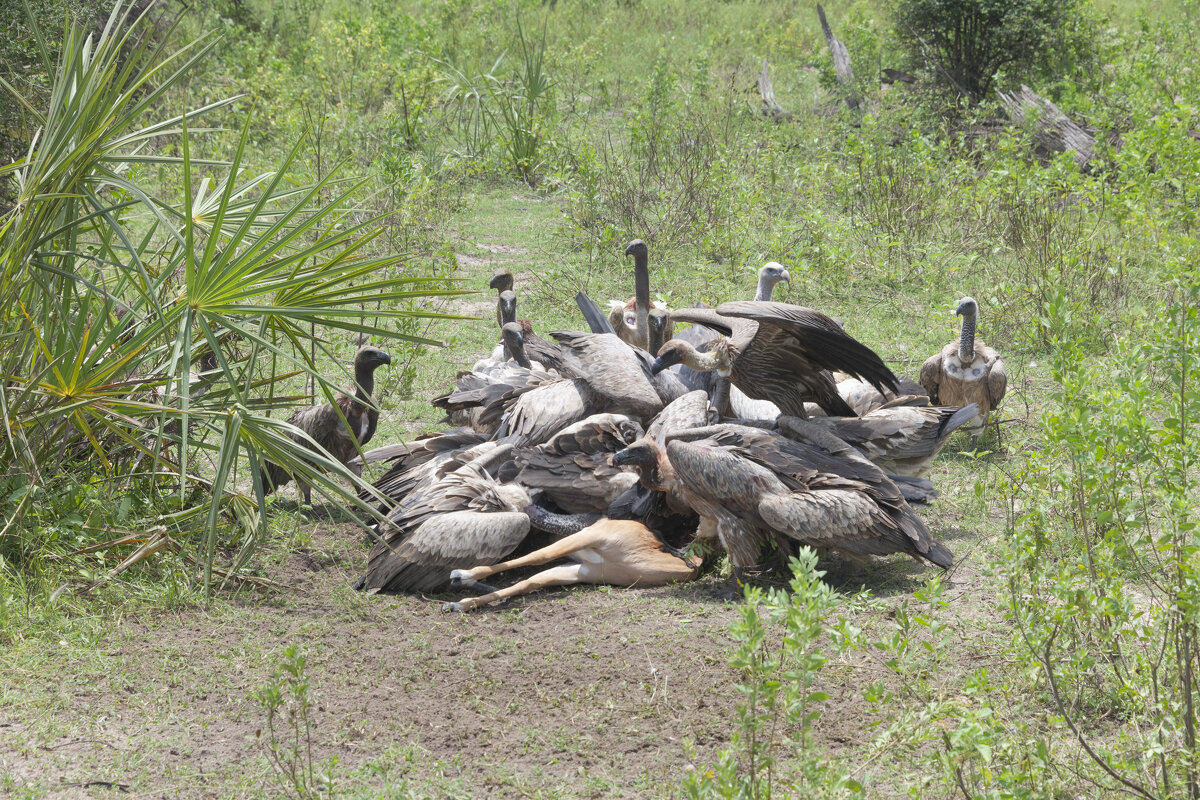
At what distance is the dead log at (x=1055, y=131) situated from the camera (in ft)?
37.7

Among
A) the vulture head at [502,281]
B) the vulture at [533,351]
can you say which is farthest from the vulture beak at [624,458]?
the vulture head at [502,281]

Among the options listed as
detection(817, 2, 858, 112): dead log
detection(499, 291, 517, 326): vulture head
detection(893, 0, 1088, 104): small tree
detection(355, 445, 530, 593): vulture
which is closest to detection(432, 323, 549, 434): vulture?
detection(499, 291, 517, 326): vulture head

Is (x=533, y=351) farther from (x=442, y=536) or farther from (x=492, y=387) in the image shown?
(x=442, y=536)

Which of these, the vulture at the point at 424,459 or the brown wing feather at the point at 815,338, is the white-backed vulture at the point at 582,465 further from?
the brown wing feather at the point at 815,338

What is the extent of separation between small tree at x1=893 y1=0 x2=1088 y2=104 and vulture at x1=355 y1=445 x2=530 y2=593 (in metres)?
10.1

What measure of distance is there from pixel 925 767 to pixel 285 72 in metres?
13.2

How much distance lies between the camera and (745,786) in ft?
8.40

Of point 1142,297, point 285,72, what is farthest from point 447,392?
point 285,72

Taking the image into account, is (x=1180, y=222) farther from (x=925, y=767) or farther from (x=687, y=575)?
(x=925, y=767)

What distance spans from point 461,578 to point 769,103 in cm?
1214

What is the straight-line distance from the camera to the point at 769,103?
15.4 m

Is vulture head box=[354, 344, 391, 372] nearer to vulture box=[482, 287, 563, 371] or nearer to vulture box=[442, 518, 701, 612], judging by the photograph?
vulture box=[482, 287, 563, 371]

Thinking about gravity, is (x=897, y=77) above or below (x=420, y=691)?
above

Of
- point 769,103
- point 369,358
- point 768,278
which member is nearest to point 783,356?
point 768,278
